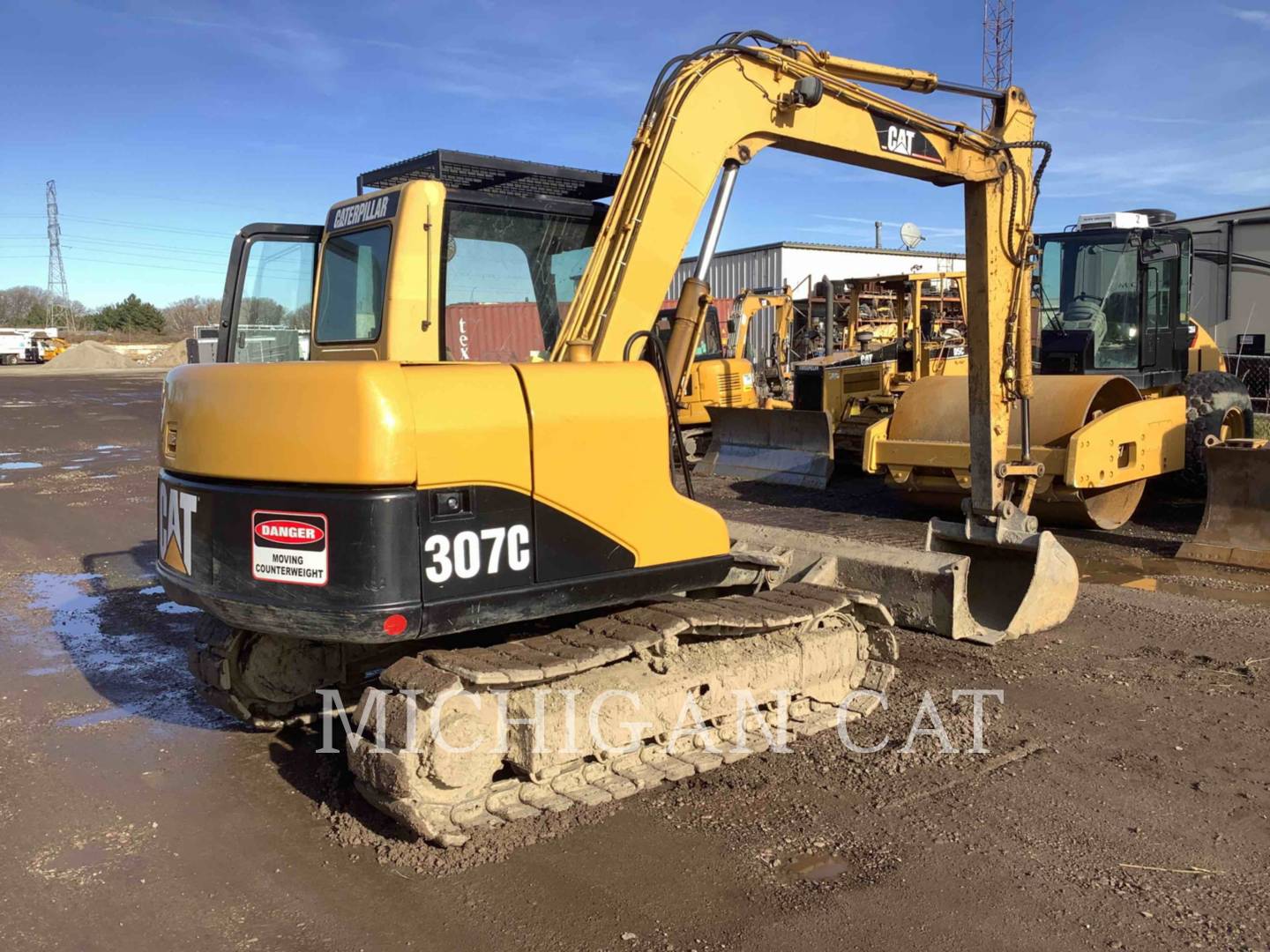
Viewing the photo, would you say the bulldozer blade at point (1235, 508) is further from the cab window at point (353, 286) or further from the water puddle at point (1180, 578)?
the cab window at point (353, 286)

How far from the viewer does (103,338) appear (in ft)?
249

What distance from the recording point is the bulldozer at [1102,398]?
8.42 meters

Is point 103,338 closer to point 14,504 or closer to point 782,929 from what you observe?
point 14,504

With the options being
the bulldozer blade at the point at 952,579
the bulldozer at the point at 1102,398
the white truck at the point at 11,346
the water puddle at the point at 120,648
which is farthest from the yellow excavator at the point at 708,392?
the white truck at the point at 11,346

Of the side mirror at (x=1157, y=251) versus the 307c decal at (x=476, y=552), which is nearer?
the 307c decal at (x=476, y=552)

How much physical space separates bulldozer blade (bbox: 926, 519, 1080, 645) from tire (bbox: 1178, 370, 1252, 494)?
432 cm

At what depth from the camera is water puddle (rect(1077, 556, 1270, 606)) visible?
7.19m

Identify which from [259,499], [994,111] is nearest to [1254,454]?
[994,111]

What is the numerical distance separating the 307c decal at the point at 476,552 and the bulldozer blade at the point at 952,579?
246 cm

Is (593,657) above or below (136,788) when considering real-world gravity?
above

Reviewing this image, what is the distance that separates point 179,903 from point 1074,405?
7.42 m

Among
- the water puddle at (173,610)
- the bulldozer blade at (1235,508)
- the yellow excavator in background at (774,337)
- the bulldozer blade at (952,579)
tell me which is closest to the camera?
the bulldozer blade at (952,579)

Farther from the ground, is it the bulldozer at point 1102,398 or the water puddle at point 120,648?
the bulldozer at point 1102,398

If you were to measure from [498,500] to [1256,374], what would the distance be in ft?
53.6
